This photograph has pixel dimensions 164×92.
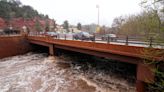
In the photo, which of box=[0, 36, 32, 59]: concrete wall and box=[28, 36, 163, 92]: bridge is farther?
box=[0, 36, 32, 59]: concrete wall

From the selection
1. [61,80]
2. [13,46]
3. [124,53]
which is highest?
[124,53]

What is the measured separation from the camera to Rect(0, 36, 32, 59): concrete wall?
87.8ft

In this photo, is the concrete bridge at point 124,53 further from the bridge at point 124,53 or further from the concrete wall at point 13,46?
the concrete wall at point 13,46

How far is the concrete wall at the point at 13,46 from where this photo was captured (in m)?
26.8

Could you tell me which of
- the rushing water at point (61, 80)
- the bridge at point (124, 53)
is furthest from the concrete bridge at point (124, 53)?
the rushing water at point (61, 80)

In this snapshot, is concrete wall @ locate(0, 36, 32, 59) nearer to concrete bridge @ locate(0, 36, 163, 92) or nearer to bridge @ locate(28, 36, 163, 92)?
concrete bridge @ locate(0, 36, 163, 92)

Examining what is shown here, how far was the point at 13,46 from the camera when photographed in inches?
1105

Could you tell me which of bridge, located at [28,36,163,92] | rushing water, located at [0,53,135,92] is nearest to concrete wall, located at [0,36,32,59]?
rushing water, located at [0,53,135,92]

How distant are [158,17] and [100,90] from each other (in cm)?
812

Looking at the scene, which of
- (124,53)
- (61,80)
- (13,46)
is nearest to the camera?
(124,53)

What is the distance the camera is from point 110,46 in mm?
12883

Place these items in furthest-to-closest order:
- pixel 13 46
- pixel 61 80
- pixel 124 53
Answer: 1. pixel 13 46
2. pixel 61 80
3. pixel 124 53

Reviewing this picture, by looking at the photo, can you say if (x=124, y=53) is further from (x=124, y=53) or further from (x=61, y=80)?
(x=61, y=80)

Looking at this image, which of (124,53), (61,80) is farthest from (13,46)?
(124,53)
